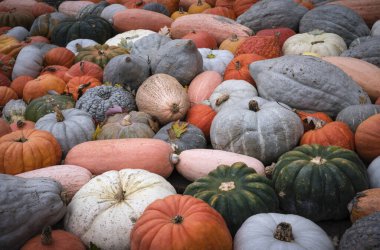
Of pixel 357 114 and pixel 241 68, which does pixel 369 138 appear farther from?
pixel 241 68

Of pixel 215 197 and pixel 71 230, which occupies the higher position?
pixel 215 197

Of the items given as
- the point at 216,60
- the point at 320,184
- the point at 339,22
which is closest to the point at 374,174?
the point at 320,184

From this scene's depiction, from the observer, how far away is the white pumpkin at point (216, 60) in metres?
4.71

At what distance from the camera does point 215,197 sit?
248cm

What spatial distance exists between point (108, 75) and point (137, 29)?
200 cm

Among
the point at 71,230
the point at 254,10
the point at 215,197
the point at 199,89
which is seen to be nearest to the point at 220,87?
the point at 199,89

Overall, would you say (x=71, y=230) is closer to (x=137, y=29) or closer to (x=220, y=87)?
(x=220, y=87)

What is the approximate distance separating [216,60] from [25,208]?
2.97m

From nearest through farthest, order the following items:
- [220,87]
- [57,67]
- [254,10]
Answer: [220,87], [57,67], [254,10]

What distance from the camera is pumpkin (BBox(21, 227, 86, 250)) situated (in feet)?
7.14

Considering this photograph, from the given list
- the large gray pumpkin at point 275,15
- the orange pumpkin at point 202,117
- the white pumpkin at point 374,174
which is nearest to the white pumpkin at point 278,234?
the white pumpkin at point 374,174

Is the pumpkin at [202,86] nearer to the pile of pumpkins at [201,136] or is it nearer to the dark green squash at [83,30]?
the pile of pumpkins at [201,136]

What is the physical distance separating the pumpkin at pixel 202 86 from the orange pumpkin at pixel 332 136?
4.11 ft

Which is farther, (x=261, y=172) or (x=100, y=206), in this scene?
(x=261, y=172)
